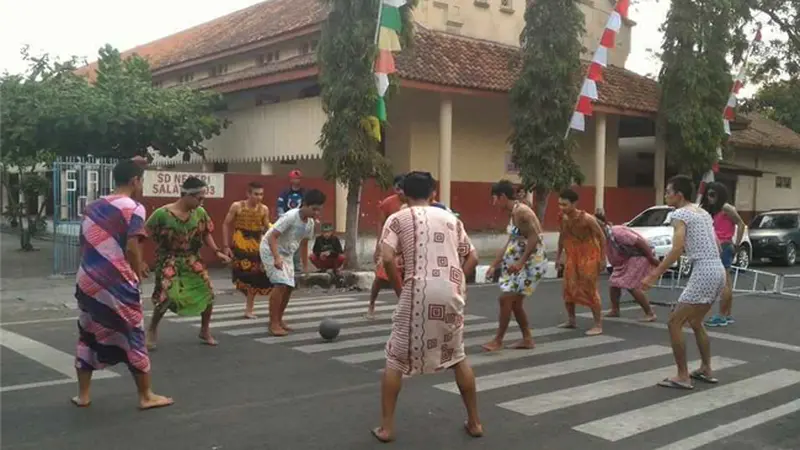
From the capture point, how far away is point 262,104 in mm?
19453

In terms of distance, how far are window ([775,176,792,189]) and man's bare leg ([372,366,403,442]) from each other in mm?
30697

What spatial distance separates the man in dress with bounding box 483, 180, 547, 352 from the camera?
755cm

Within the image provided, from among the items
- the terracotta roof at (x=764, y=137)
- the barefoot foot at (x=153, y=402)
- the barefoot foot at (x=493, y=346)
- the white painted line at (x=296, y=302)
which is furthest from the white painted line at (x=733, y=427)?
the terracotta roof at (x=764, y=137)

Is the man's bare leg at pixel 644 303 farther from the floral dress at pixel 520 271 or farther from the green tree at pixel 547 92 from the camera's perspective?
the green tree at pixel 547 92

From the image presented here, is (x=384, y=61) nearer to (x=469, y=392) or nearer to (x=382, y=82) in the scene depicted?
(x=382, y=82)

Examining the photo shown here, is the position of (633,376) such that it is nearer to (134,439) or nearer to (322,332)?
(322,332)

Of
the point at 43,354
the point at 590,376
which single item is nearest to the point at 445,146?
the point at 590,376

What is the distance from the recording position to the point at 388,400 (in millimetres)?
4754

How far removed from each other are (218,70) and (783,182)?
2318 centimetres

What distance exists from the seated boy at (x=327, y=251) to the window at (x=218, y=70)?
11.5 meters

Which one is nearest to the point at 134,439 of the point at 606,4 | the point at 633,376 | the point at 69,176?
the point at 633,376

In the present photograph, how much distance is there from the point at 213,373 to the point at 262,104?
13.6 meters

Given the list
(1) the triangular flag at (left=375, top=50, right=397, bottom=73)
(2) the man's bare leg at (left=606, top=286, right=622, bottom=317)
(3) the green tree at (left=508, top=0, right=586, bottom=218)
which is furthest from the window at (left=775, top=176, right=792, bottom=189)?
(2) the man's bare leg at (left=606, top=286, right=622, bottom=317)

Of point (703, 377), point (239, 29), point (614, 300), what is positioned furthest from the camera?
point (239, 29)
